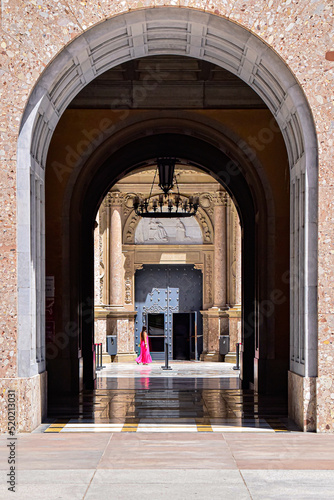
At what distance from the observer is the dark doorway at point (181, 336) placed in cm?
3106

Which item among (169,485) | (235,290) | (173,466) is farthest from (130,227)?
(169,485)

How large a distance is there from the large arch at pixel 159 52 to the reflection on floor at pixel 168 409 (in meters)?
1.07

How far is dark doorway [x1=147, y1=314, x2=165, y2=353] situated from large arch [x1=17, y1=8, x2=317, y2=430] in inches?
800

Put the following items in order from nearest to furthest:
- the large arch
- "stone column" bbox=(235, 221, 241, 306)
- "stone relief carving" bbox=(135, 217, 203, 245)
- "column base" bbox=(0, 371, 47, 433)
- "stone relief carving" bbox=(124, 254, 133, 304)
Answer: "column base" bbox=(0, 371, 47, 433) → the large arch → "stone column" bbox=(235, 221, 241, 306) → "stone relief carving" bbox=(124, 254, 133, 304) → "stone relief carving" bbox=(135, 217, 203, 245)

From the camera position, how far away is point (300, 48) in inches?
391

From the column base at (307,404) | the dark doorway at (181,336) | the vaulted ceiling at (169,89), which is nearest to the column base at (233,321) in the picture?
the dark doorway at (181,336)

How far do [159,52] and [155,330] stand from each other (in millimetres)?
20752

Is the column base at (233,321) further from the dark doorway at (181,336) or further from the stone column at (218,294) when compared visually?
the dark doorway at (181,336)

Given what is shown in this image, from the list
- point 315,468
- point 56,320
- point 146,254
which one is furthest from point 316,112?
point 146,254

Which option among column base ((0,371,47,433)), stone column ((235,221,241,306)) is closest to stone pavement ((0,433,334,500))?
column base ((0,371,47,433))

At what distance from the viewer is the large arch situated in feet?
32.4

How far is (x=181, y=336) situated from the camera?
3120 centimetres

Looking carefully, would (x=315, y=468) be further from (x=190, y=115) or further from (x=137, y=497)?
(x=190, y=115)

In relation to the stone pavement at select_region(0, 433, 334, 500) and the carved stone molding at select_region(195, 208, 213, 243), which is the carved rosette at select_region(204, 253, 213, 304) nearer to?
the carved stone molding at select_region(195, 208, 213, 243)
